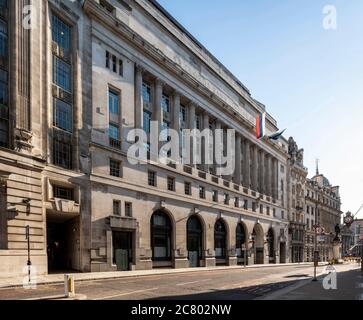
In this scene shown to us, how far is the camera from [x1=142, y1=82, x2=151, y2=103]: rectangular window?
47.4 metres

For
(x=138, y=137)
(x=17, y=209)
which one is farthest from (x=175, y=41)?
(x=17, y=209)

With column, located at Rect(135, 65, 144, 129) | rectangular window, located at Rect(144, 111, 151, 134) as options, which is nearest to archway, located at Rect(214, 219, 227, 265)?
rectangular window, located at Rect(144, 111, 151, 134)

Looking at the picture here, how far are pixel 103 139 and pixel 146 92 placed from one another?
11.7 m

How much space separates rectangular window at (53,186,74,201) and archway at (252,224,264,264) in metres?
47.6

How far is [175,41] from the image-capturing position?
5291cm

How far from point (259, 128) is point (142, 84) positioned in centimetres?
2564

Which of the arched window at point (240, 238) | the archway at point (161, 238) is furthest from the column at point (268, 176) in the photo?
the archway at point (161, 238)

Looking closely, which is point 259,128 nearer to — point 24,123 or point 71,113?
point 71,113

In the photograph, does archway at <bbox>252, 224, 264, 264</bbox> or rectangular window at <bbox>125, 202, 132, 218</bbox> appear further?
archway at <bbox>252, 224, 264, 264</bbox>

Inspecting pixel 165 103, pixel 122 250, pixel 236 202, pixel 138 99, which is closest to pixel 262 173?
pixel 236 202

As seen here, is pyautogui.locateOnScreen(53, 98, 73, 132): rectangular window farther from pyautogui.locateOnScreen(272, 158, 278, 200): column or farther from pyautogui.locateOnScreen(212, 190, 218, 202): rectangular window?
pyautogui.locateOnScreen(272, 158, 278, 200): column

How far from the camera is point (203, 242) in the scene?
5519 centimetres

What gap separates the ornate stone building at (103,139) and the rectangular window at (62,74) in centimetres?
9

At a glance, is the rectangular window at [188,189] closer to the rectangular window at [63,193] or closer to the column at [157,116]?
the column at [157,116]
